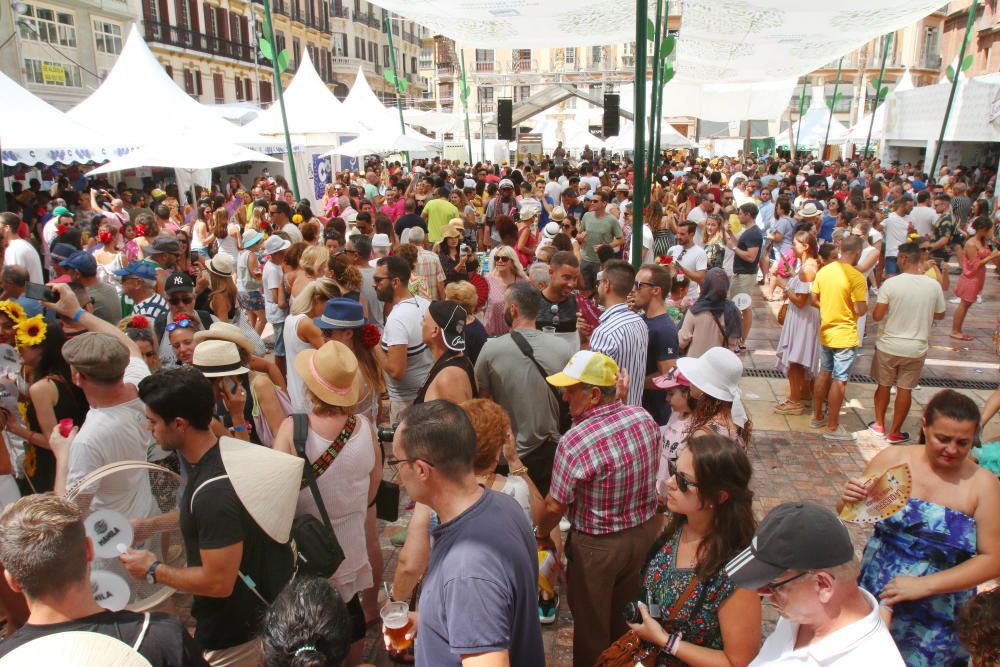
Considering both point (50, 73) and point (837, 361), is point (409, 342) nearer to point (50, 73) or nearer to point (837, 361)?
point (837, 361)

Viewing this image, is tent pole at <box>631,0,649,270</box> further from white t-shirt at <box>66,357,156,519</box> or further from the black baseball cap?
the black baseball cap

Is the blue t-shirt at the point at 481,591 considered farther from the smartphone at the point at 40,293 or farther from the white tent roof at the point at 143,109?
the white tent roof at the point at 143,109

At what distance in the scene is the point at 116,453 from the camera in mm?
3246

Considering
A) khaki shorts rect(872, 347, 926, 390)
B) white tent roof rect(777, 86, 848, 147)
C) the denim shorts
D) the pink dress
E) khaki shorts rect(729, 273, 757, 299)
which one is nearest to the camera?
khaki shorts rect(872, 347, 926, 390)

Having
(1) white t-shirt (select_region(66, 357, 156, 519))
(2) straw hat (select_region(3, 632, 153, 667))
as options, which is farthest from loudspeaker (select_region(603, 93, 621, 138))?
(2) straw hat (select_region(3, 632, 153, 667))

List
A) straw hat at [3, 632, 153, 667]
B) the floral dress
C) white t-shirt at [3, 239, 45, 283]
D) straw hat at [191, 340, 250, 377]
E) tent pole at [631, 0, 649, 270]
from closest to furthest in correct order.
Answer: straw hat at [3, 632, 153, 667], the floral dress, straw hat at [191, 340, 250, 377], tent pole at [631, 0, 649, 270], white t-shirt at [3, 239, 45, 283]

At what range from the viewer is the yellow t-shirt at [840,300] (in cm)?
630

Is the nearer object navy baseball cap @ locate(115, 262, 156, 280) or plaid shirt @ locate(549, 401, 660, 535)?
plaid shirt @ locate(549, 401, 660, 535)

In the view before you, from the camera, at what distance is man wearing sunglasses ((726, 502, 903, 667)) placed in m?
1.80

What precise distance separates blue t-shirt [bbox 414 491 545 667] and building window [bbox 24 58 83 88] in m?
26.2

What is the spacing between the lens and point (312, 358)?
3148 mm

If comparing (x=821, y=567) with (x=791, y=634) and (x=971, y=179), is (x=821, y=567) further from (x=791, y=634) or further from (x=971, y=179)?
(x=971, y=179)

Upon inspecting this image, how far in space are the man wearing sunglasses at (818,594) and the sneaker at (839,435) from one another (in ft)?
16.9

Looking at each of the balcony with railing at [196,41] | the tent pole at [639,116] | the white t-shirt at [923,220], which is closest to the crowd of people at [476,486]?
the tent pole at [639,116]
